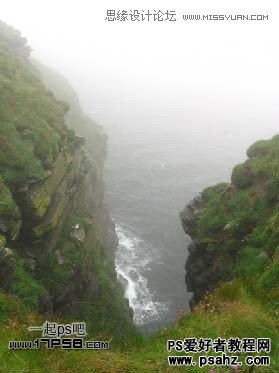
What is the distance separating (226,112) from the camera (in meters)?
134

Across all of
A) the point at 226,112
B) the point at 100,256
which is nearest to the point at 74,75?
the point at 226,112

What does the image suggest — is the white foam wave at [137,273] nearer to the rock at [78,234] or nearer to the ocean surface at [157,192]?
the ocean surface at [157,192]

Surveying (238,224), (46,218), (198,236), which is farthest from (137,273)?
(238,224)

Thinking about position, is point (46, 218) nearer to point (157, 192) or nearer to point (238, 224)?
point (238, 224)

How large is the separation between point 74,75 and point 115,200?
84.9m

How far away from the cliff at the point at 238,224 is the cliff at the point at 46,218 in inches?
274

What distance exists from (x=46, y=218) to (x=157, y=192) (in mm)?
51184

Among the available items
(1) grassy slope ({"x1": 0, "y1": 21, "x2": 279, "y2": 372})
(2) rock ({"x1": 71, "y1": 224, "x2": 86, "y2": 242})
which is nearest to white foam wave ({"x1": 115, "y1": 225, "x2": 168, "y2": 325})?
(2) rock ({"x1": 71, "y1": 224, "x2": 86, "y2": 242})

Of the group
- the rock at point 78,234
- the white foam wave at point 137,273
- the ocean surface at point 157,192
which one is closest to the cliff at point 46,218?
the rock at point 78,234

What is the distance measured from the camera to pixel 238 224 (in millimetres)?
25391

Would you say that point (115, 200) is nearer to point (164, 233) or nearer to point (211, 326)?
point (164, 233)

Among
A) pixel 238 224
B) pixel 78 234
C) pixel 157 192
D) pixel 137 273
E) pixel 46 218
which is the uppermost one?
pixel 157 192

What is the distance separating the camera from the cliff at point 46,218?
24516 millimetres

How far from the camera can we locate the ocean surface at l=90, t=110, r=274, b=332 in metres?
56.7
